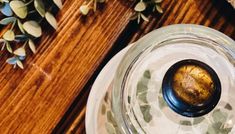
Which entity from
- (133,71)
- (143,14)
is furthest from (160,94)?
(143,14)

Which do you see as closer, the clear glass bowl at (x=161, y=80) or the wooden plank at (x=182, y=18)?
the clear glass bowl at (x=161, y=80)

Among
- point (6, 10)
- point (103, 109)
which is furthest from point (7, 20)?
point (103, 109)

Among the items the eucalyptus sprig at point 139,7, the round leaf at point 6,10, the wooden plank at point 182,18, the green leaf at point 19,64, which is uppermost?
the round leaf at point 6,10

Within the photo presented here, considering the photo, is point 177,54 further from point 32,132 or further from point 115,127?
point 32,132

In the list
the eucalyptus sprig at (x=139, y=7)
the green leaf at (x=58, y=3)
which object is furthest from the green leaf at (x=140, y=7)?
the green leaf at (x=58, y=3)

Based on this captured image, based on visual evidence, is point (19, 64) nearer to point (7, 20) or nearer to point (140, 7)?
point (7, 20)

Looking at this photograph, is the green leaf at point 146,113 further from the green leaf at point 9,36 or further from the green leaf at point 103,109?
the green leaf at point 9,36
